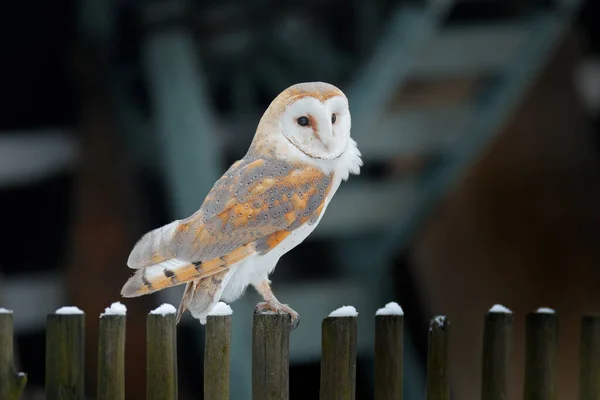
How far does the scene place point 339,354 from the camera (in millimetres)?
2131

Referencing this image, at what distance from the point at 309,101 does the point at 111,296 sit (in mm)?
3389

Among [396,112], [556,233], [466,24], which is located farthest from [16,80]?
[556,233]

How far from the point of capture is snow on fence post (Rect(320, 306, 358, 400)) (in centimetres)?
212

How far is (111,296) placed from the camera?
509 centimetres

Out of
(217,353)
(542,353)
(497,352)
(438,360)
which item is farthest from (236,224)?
(542,353)

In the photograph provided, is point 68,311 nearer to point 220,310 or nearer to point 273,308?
point 220,310

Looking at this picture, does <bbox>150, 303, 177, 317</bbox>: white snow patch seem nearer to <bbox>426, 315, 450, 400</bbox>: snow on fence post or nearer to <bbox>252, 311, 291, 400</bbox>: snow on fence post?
<bbox>252, 311, 291, 400</bbox>: snow on fence post

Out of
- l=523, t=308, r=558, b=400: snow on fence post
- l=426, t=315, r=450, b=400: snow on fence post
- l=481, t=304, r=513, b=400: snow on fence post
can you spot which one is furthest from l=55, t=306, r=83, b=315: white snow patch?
l=523, t=308, r=558, b=400: snow on fence post

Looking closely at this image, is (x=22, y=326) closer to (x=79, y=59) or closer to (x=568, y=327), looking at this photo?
(x=79, y=59)

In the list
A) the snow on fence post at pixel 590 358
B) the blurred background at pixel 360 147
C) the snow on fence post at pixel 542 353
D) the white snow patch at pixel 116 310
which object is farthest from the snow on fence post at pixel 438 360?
the blurred background at pixel 360 147

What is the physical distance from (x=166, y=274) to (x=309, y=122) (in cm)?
37

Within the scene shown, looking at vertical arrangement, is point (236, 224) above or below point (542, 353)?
above

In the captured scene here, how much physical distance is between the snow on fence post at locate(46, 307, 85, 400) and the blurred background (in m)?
2.10

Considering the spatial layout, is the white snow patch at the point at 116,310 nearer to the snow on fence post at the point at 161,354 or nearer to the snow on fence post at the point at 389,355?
the snow on fence post at the point at 161,354
